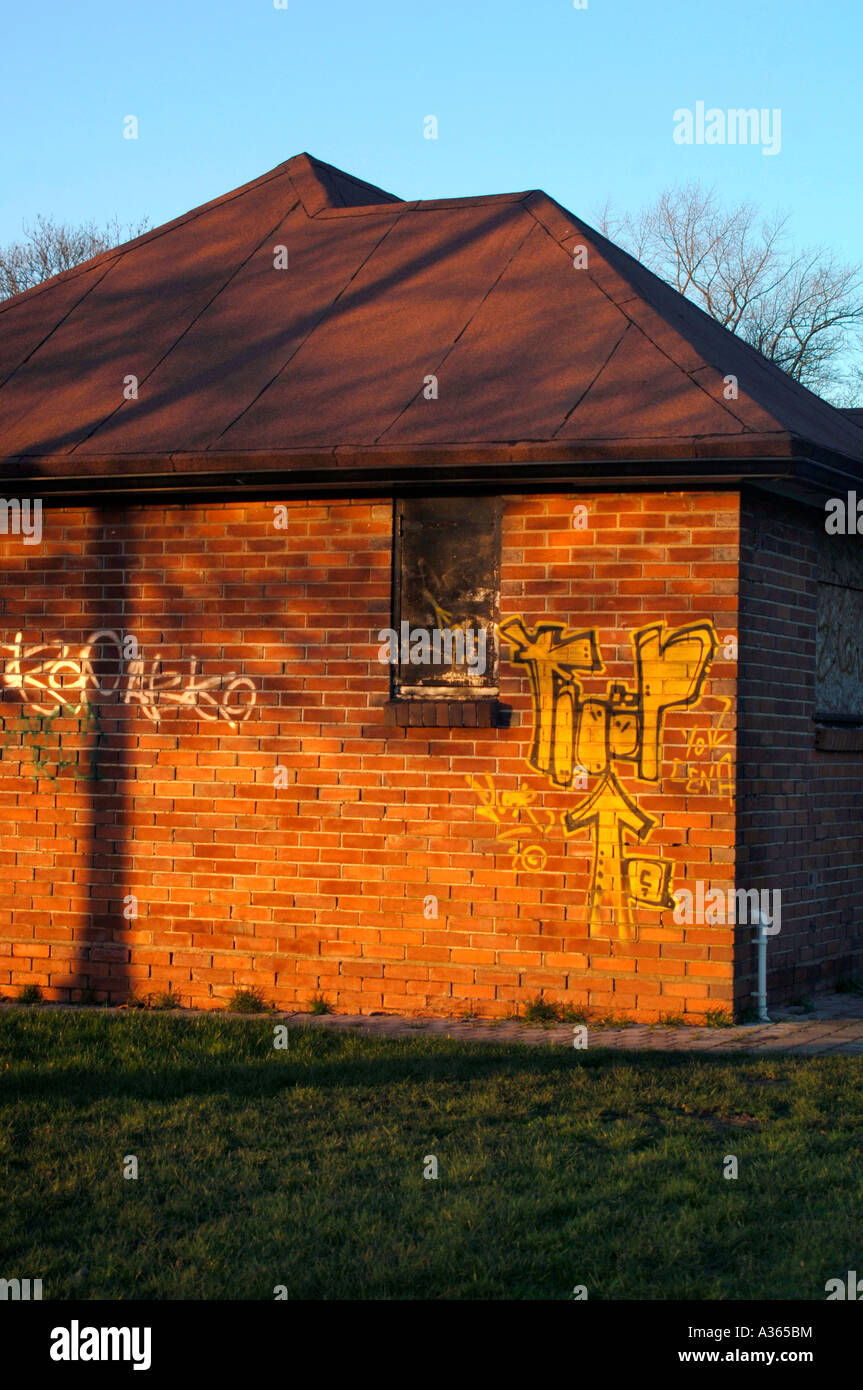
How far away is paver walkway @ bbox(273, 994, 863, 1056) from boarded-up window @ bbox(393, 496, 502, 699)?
6.63 ft

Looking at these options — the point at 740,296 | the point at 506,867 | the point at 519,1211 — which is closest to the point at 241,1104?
the point at 519,1211

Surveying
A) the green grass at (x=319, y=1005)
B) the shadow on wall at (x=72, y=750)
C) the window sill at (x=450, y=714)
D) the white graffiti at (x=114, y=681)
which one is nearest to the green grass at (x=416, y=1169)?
the green grass at (x=319, y=1005)

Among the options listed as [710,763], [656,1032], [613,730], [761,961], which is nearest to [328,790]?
[613,730]

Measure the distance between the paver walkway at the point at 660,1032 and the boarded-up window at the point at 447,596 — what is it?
202 cm

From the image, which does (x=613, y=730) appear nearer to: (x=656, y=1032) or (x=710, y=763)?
(x=710, y=763)

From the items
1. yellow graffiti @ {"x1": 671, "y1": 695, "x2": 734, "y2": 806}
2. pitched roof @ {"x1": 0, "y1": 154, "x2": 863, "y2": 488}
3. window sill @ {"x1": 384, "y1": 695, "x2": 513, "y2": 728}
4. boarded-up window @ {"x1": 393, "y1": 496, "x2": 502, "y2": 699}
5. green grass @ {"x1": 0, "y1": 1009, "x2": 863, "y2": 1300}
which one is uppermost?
pitched roof @ {"x1": 0, "y1": 154, "x2": 863, "y2": 488}

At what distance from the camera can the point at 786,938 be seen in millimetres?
9625

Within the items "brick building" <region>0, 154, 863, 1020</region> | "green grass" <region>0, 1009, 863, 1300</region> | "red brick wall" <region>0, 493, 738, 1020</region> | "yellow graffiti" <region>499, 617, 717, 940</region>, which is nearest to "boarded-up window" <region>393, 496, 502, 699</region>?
"brick building" <region>0, 154, 863, 1020</region>

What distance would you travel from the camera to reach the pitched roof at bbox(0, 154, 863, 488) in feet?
29.0

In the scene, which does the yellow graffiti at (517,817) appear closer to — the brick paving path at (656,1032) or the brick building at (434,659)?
the brick building at (434,659)

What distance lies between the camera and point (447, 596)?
30.6 feet

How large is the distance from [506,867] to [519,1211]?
3.90 meters

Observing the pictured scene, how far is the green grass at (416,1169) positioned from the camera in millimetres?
4766

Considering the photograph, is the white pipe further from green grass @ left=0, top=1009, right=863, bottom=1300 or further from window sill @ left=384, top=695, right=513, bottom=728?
window sill @ left=384, top=695, right=513, bottom=728
